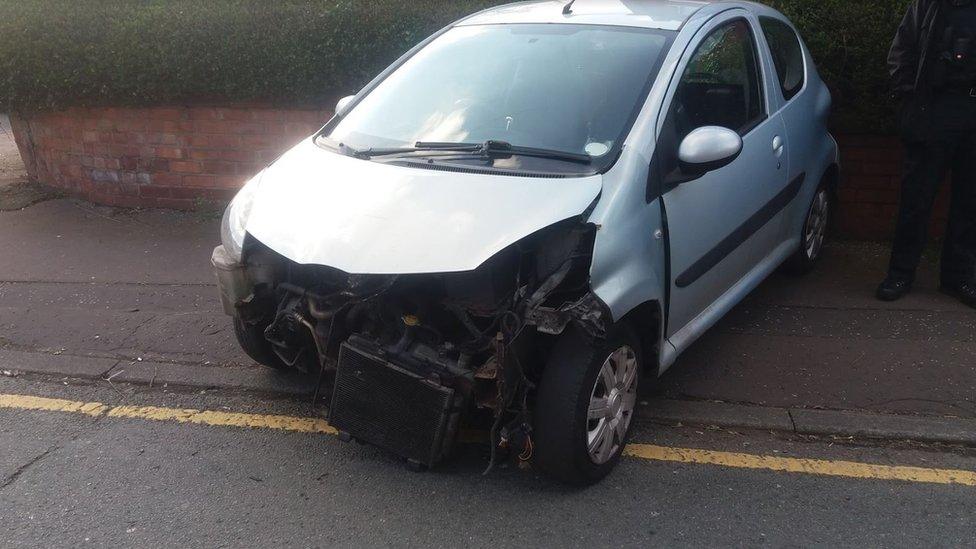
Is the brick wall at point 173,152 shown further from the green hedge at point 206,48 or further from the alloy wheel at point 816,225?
the alloy wheel at point 816,225

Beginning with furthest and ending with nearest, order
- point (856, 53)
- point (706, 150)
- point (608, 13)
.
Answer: point (856, 53), point (608, 13), point (706, 150)

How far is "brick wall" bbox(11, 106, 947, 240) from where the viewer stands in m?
6.75

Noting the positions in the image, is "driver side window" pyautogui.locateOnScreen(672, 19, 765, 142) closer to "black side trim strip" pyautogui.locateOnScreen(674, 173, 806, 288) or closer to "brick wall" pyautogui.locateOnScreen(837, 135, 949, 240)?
"black side trim strip" pyautogui.locateOnScreen(674, 173, 806, 288)

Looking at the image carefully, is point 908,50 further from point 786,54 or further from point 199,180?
point 199,180

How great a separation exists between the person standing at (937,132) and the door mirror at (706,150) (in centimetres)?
186

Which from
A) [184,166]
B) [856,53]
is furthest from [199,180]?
[856,53]

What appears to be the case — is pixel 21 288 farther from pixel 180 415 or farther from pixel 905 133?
pixel 905 133

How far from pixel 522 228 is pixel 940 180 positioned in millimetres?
3128

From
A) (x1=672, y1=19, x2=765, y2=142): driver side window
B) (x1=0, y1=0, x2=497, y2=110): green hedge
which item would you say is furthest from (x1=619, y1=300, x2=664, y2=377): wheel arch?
(x1=0, y1=0, x2=497, y2=110): green hedge

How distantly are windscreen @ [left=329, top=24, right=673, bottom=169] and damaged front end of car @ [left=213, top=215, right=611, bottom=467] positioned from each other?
0.60 metres

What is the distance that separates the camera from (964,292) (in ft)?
16.4

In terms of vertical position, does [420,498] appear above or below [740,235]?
below

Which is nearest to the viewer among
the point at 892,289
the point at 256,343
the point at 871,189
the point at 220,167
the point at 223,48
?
the point at 256,343

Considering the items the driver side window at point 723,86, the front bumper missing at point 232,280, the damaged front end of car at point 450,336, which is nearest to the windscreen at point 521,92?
the driver side window at point 723,86
